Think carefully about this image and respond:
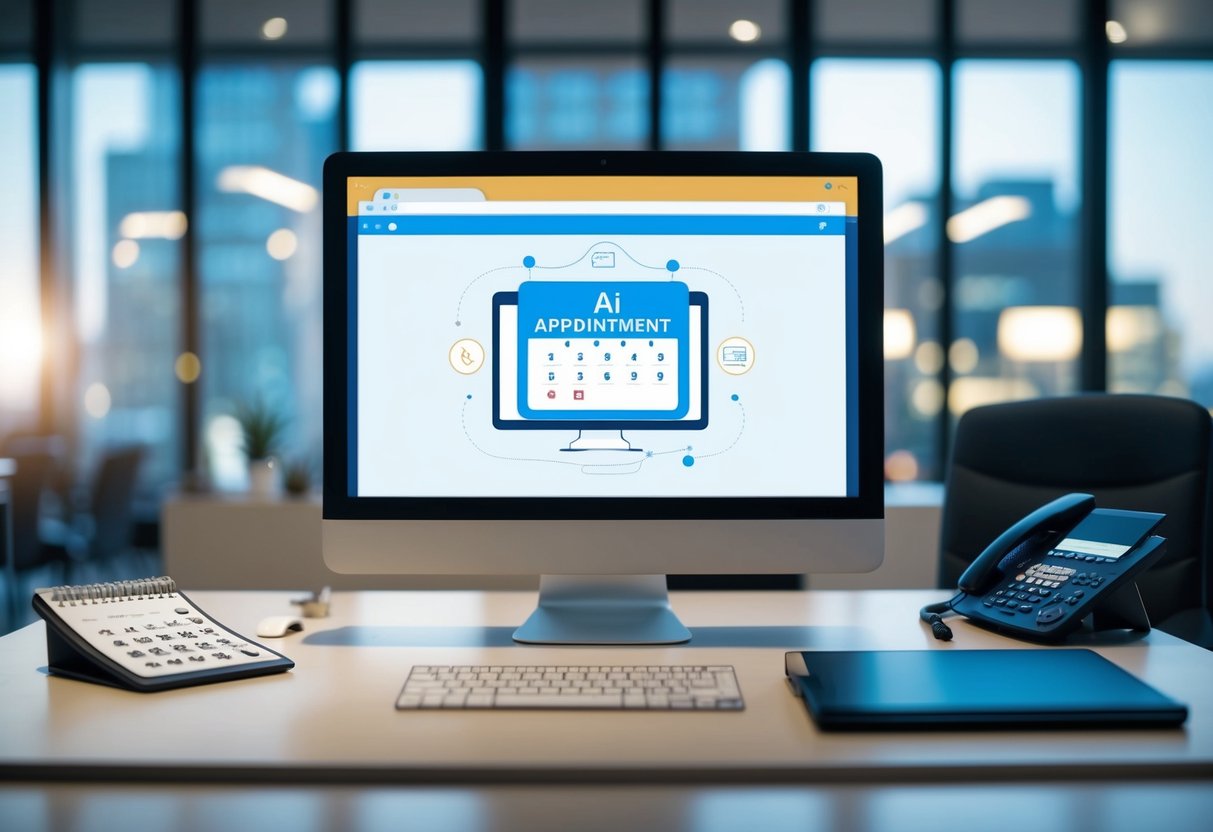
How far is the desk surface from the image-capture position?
2.26 ft

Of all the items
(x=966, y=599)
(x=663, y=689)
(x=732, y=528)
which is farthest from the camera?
(x=966, y=599)

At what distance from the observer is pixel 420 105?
468cm

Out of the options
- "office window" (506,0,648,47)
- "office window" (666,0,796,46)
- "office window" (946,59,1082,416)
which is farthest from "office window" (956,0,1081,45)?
"office window" (506,0,648,47)

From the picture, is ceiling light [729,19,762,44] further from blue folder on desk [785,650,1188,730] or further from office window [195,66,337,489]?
blue folder on desk [785,650,1188,730]

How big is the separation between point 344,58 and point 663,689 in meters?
4.61

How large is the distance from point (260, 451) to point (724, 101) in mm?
2922

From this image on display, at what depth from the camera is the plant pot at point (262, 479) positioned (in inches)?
130

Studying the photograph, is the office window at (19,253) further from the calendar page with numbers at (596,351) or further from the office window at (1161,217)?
the office window at (1161,217)

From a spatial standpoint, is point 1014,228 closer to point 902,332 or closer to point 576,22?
point 902,332

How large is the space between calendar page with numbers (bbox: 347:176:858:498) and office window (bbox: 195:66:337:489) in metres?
3.87

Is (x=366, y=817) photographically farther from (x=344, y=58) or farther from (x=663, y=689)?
(x=344, y=58)

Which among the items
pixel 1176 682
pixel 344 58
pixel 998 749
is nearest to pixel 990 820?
pixel 998 749

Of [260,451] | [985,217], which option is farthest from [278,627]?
[985,217]

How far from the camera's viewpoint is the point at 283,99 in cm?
478
